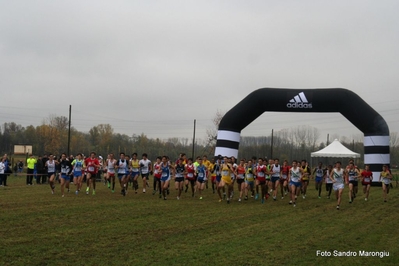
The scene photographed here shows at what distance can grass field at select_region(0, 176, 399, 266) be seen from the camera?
839 cm

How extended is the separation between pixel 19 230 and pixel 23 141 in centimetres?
5607

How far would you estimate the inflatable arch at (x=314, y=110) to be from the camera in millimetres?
27953

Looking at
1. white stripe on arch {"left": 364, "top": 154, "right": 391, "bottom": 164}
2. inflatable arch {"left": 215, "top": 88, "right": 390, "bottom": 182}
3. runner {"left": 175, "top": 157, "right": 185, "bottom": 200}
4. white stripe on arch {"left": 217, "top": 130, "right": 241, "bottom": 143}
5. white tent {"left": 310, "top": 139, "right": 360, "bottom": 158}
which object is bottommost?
runner {"left": 175, "top": 157, "right": 185, "bottom": 200}

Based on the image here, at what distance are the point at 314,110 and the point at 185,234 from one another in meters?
19.7

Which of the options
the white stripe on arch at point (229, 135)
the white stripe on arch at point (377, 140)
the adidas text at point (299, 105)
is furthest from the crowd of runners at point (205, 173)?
the adidas text at point (299, 105)

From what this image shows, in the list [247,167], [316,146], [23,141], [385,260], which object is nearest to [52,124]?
[23,141]

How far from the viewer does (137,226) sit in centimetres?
1184

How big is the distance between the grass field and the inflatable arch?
11.3 m

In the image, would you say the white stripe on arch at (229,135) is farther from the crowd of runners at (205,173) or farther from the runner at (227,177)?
the runner at (227,177)

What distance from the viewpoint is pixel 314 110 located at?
28859mm

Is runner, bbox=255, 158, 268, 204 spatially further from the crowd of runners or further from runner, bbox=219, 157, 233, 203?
runner, bbox=219, 157, 233, 203

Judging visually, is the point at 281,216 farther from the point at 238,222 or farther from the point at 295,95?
the point at 295,95

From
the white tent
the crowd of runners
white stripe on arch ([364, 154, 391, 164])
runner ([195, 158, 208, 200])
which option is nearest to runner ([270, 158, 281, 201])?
the crowd of runners

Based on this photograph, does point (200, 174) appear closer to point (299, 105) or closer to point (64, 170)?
point (64, 170)
